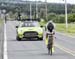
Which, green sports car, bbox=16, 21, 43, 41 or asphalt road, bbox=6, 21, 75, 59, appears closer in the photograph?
asphalt road, bbox=6, 21, 75, 59

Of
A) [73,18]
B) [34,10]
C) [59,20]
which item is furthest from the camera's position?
[34,10]

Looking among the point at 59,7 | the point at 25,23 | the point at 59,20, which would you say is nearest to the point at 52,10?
the point at 59,7

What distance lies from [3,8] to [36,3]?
43.9 feet

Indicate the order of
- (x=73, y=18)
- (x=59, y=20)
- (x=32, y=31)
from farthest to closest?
(x=59, y=20) → (x=73, y=18) → (x=32, y=31)

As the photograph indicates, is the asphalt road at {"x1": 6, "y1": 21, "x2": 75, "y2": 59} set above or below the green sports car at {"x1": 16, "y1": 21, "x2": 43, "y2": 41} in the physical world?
below

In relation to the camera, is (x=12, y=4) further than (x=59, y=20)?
Yes

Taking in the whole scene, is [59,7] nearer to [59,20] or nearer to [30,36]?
[59,20]

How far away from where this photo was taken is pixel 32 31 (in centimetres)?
3219

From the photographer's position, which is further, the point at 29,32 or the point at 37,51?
the point at 29,32

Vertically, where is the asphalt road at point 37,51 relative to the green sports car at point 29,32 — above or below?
below

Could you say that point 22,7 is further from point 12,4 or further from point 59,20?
point 59,20

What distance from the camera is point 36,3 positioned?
486ft

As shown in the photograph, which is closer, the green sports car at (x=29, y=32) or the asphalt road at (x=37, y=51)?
the asphalt road at (x=37, y=51)

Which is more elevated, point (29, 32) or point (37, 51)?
point (29, 32)
